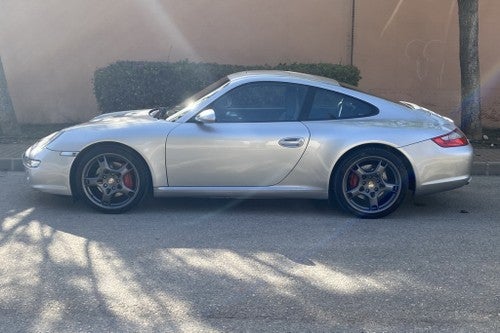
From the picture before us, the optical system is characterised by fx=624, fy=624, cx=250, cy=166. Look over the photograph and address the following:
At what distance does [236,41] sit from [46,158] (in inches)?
233

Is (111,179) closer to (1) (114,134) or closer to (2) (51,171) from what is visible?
(1) (114,134)

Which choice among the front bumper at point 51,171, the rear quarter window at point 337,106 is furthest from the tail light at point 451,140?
the front bumper at point 51,171

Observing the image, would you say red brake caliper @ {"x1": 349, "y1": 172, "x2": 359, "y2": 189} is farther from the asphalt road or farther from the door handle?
the door handle

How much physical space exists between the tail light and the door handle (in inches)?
50.1

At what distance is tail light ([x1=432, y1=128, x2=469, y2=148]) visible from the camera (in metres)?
5.96

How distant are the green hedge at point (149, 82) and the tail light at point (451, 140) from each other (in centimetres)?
396

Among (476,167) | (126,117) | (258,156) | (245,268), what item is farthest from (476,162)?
(245,268)

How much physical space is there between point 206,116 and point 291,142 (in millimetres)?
837

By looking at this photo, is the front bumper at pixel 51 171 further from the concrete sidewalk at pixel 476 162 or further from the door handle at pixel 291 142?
the concrete sidewalk at pixel 476 162

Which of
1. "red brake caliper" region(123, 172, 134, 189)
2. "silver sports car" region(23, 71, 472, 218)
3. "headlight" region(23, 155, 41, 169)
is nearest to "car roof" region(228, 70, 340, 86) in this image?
"silver sports car" region(23, 71, 472, 218)

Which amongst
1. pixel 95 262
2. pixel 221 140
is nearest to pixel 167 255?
pixel 95 262

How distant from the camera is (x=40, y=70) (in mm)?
11133

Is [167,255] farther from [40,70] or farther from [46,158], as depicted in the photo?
[40,70]

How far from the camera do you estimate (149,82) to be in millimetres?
9711
